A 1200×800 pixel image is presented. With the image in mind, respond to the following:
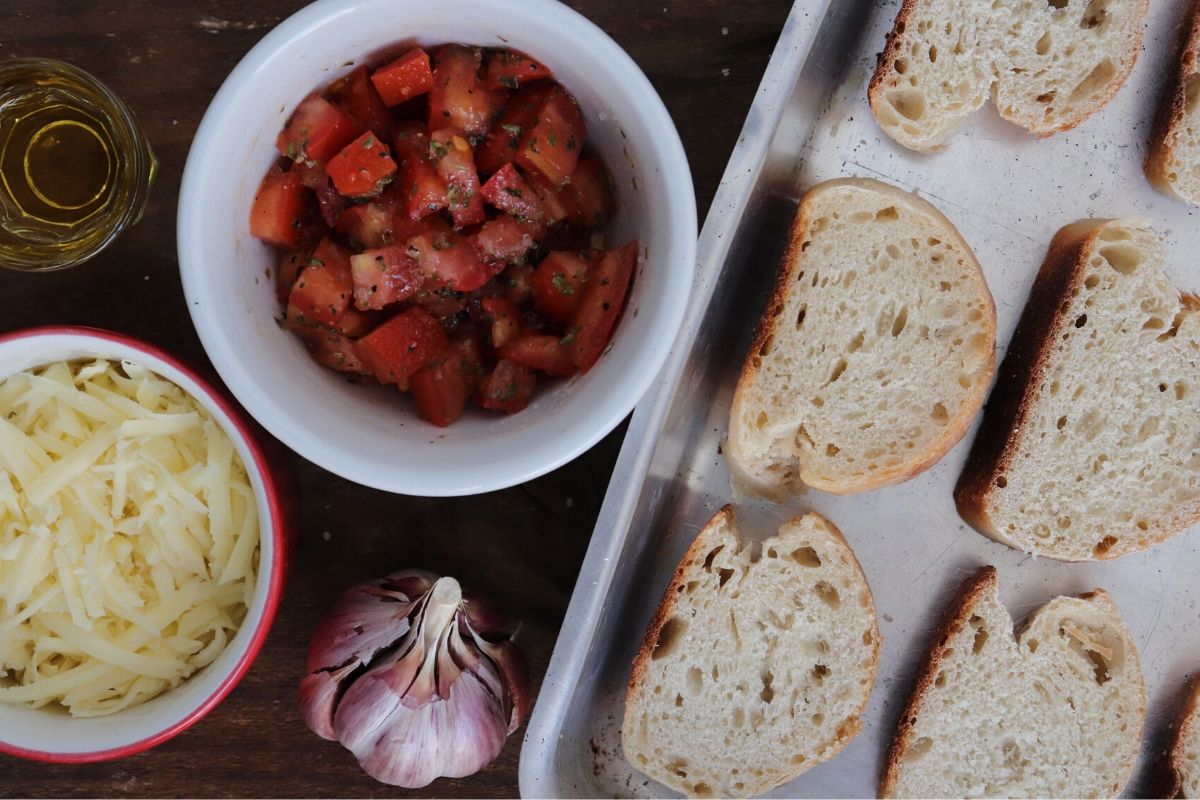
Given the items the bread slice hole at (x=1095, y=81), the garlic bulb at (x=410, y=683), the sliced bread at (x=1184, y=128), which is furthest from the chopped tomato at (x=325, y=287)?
the sliced bread at (x=1184, y=128)

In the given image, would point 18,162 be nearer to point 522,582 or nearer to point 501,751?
point 522,582

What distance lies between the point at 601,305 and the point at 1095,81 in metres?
0.96

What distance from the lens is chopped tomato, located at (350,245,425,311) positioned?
1.21m

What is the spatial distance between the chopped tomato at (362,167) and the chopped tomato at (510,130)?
0.38ft

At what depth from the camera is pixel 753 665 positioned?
160cm

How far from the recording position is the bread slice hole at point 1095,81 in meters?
1.60

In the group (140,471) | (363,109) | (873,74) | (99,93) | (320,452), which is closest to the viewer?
(320,452)

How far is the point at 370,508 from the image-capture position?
1609mm

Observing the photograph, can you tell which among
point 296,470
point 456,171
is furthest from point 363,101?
point 296,470

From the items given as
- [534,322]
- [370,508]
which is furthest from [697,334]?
[370,508]

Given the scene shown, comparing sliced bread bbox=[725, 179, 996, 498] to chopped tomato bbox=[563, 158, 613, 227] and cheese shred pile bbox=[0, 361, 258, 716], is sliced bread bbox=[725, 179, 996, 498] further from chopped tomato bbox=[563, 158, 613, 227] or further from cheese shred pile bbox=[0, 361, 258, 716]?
cheese shred pile bbox=[0, 361, 258, 716]

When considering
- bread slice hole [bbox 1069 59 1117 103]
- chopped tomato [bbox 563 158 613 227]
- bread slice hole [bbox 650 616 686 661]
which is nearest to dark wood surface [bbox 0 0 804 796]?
bread slice hole [bbox 650 616 686 661]

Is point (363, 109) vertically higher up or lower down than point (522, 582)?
higher up

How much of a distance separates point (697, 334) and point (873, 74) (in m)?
0.51
